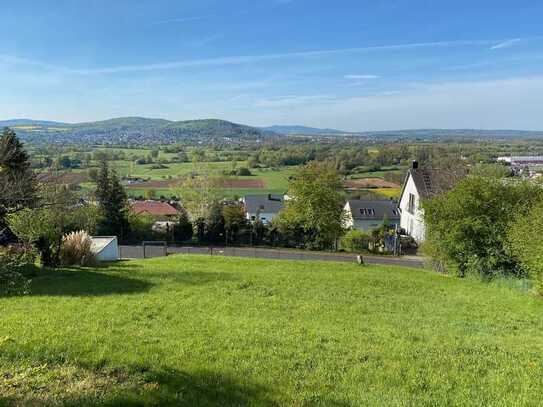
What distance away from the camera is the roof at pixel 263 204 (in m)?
62.2

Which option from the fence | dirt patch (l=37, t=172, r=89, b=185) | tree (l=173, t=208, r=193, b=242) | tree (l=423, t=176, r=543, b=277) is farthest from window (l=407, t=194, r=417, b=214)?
dirt patch (l=37, t=172, r=89, b=185)

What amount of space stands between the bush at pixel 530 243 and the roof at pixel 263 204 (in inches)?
1740

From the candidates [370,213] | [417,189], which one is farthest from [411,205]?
[370,213]

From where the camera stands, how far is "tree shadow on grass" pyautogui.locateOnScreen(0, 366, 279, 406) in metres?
4.70

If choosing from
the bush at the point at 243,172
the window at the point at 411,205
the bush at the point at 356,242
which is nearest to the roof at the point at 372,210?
the window at the point at 411,205

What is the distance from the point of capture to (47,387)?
4988 millimetres

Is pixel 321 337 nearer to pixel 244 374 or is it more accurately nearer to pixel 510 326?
pixel 244 374

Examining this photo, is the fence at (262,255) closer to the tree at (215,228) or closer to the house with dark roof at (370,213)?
the tree at (215,228)

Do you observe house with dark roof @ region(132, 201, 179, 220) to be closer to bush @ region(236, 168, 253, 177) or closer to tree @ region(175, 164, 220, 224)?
tree @ region(175, 164, 220, 224)

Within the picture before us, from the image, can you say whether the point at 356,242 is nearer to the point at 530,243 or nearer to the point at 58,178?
the point at 530,243

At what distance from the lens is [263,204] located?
2520 inches

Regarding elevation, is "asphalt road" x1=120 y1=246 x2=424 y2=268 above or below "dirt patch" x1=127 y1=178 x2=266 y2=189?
below

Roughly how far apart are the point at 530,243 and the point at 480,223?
3.37m

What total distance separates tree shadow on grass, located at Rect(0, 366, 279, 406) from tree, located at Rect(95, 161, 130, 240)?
1441 inches
